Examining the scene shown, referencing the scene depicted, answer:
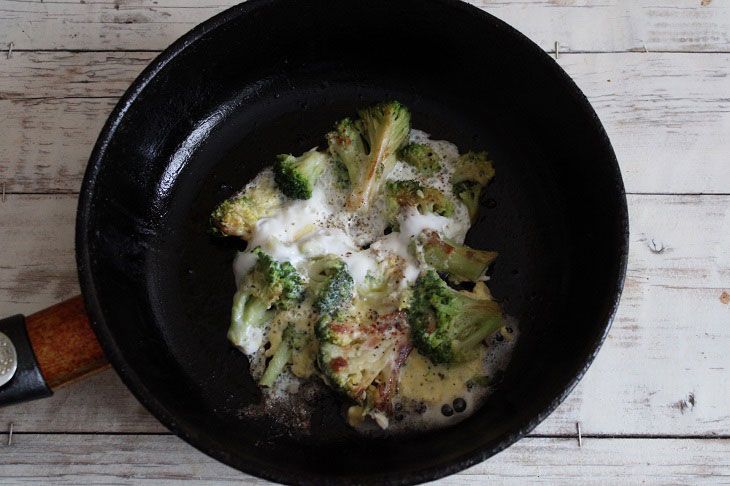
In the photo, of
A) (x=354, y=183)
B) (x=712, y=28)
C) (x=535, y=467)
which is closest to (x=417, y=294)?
(x=354, y=183)

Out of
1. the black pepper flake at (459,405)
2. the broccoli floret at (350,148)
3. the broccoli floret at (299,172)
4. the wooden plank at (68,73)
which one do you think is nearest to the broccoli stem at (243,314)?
the broccoli floret at (299,172)

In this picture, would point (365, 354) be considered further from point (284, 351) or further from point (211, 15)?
point (211, 15)

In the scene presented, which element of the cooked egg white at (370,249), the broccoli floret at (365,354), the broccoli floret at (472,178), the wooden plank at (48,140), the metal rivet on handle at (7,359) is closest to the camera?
the metal rivet on handle at (7,359)

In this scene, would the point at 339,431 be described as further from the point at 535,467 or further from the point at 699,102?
the point at 699,102

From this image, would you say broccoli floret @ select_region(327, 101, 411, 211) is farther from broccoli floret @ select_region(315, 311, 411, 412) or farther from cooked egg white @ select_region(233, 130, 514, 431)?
broccoli floret @ select_region(315, 311, 411, 412)

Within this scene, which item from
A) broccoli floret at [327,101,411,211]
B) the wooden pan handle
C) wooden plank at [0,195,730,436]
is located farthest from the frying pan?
wooden plank at [0,195,730,436]

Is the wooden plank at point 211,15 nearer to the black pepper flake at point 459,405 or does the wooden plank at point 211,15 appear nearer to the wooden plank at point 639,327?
the wooden plank at point 639,327
